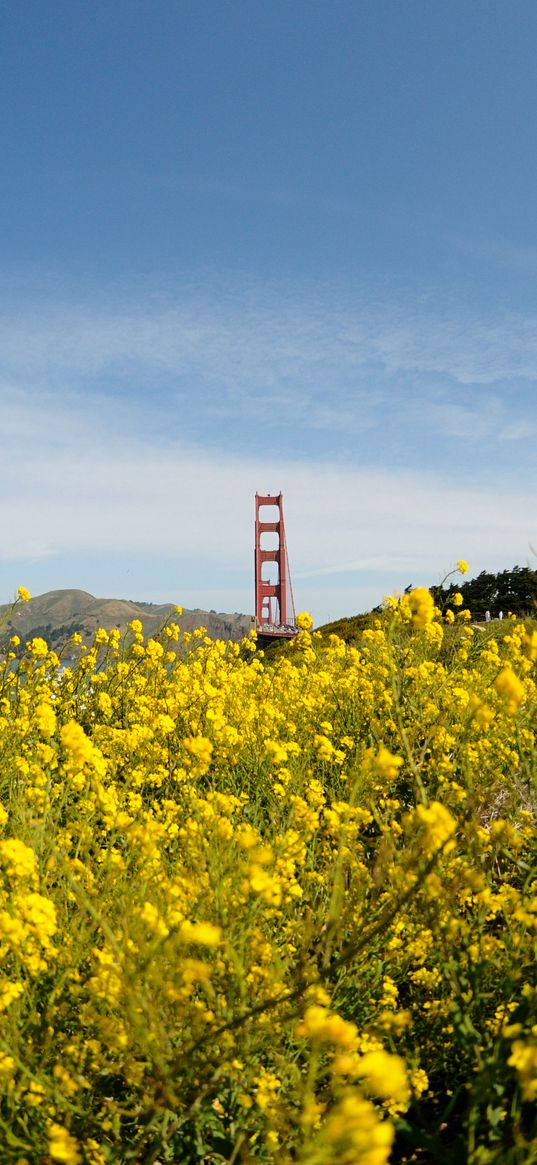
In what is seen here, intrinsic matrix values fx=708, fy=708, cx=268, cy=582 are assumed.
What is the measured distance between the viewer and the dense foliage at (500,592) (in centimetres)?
1716

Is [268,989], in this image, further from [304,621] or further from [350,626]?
[350,626]

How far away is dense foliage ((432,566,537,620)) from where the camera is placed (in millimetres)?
17156

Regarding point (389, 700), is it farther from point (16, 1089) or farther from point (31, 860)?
point (16, 1089)

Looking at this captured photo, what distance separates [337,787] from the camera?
3598 millimetres

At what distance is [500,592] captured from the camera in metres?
18.2

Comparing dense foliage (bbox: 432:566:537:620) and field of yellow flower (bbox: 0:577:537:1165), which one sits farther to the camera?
dense foliage (bbox: 432:566:537:620)

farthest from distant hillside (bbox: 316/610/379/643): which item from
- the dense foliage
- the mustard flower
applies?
the mustard flower

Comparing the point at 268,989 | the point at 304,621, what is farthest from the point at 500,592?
the point at 268,989

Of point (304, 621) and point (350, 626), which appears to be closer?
point (304, 621)

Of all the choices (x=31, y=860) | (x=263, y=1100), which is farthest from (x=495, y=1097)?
(x=31, y=860)

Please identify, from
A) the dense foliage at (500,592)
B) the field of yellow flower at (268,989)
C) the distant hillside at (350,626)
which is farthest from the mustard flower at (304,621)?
the dense foliage at (500,592)

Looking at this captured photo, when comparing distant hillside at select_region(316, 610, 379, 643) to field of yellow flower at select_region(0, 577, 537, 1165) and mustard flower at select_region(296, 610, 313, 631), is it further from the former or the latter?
field of yellow flower at select_region(0, 577, 537, 1165)

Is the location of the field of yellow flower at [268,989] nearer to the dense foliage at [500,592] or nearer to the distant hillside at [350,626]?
the distant hillside at [350,626]

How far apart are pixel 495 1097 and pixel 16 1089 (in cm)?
101
